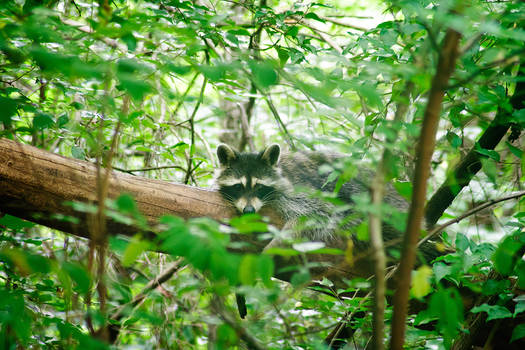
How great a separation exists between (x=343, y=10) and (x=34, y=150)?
473 centimetres

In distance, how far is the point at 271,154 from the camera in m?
4.38

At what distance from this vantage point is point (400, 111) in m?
1.72

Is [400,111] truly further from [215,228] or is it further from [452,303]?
[215,228]

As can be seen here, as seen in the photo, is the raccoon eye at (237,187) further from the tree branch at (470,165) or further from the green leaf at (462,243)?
the green leaf at (462,243)

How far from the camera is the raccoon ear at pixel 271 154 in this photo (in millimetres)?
4332

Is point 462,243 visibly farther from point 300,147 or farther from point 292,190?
point 300,147

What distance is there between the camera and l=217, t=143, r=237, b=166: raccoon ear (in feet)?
14.3

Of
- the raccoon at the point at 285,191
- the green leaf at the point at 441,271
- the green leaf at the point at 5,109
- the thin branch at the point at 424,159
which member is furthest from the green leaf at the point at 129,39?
the raccoon at the point at 285,191

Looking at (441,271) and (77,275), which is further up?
(441,271)

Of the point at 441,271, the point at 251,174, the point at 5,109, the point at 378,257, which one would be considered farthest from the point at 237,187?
the point at 378,257

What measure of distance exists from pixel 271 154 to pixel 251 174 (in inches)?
12.2

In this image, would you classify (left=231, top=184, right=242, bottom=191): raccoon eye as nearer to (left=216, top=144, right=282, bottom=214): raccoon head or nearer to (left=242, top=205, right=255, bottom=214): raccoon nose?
(left=216, top=144, right=282, bottom=214): raccoon head

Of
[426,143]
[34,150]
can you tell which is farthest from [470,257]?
[34,150]

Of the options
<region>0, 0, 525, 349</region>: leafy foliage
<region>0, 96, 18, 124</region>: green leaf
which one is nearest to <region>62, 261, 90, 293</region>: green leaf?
<region>0, 0, 525, 349</region>: leafy foliage
